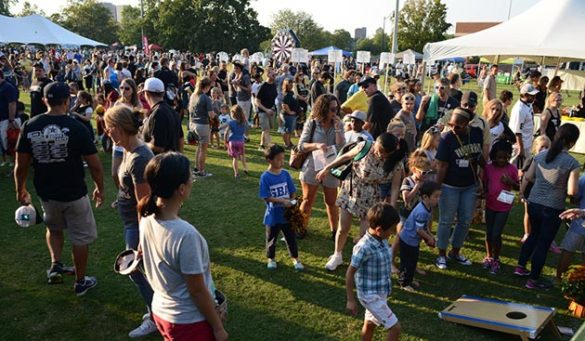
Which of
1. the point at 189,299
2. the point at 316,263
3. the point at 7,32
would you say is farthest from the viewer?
the point at 7,32

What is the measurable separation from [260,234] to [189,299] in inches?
156

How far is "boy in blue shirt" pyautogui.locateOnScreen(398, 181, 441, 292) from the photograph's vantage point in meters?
4.55

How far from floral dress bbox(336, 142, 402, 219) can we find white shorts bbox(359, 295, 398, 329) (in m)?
1.47

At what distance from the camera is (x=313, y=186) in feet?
18.6

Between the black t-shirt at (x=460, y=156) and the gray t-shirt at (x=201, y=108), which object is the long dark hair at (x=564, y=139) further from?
the gray t-shirt at (x=201, y=108)

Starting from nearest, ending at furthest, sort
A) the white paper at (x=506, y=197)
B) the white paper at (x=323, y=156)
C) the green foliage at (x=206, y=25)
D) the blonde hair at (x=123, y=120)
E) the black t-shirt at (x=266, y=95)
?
1. the blonde hair at (x=123, y=120)
2. the white paper at (x=506, y=197)
3. the white paper at (x=323, y=156)
4. the black t-shirt at (x=266, y=95)
5. the green foliage at (x=206, y=25)

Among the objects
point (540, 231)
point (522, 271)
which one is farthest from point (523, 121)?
point (522, 271)

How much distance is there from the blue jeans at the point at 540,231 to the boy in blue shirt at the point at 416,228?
3.84ft

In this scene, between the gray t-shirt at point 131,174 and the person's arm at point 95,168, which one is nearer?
the gray t-shirt at point 131,174

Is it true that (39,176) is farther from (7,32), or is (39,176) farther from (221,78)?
(7,32)

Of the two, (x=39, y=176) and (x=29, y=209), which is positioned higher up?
(x=39, y=176)

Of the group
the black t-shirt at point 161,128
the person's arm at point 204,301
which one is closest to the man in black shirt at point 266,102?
the black t-shirt at point 161,128

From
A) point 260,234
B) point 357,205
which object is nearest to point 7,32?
point 260,234

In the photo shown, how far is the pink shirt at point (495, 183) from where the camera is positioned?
5.15 meters
